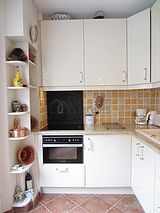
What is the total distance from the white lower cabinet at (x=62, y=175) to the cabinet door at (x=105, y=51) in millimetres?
1157

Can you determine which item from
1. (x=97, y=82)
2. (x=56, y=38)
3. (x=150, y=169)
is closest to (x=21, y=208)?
(x=150, y=169)

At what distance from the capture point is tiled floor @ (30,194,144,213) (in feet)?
5.64

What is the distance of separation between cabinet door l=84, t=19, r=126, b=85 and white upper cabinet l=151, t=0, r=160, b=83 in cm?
36

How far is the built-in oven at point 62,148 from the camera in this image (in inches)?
75.8

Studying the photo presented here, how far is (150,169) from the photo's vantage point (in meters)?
1.35

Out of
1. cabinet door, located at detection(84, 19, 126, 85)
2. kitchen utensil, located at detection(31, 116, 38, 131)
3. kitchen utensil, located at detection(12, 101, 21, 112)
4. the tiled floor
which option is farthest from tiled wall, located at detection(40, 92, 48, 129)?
the tiled floor

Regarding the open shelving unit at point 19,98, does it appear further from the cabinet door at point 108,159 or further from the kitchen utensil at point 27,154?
the cabinet door at point 108,159

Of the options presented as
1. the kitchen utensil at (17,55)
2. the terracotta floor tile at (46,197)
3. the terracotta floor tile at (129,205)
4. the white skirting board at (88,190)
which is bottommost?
the terracotta floor tile at (46,197)

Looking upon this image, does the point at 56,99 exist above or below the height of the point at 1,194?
above

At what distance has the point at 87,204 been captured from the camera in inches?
71.6

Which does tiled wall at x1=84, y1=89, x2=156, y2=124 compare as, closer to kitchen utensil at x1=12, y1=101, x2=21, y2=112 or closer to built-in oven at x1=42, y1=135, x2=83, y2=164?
built-in oven at x1=42, y1=135, x2=83, y2=164

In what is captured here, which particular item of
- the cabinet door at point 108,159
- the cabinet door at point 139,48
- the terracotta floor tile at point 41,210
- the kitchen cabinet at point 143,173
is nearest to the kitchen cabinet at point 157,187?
the kitchen cabinet at point 143,173

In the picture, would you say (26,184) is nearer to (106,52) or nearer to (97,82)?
(97,82)

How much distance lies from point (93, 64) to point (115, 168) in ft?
4.60
